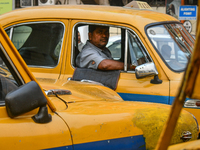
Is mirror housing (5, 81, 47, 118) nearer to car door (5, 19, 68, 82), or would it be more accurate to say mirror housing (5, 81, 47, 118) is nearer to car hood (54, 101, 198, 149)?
car hood (54, 101, 198, 149)

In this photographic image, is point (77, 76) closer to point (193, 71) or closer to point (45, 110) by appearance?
point (45, 110)

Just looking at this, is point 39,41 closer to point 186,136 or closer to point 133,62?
point 133,62

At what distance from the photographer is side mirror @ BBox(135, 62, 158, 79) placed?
143 inches

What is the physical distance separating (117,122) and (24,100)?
572mm

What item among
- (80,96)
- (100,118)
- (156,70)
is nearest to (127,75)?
(156,70)

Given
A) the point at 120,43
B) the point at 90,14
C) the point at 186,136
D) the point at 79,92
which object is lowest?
the point at 186,136

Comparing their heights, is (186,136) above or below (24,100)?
below

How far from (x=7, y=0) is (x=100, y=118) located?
14849 millimetres

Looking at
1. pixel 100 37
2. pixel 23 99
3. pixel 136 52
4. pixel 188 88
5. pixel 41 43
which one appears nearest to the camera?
pixel 188 88

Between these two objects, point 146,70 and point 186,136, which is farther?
point 146,70

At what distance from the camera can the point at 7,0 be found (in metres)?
15.6

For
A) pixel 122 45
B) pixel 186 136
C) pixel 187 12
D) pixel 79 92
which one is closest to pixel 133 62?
pixel 122 45

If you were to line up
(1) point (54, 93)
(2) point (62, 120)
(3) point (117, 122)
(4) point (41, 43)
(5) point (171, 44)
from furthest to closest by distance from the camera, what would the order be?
(4) point (41, 43), (5) point (171, 44), (1) point (54, 93), (3) point (117, 122), (2) point (62, 120)

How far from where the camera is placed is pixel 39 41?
434cm
